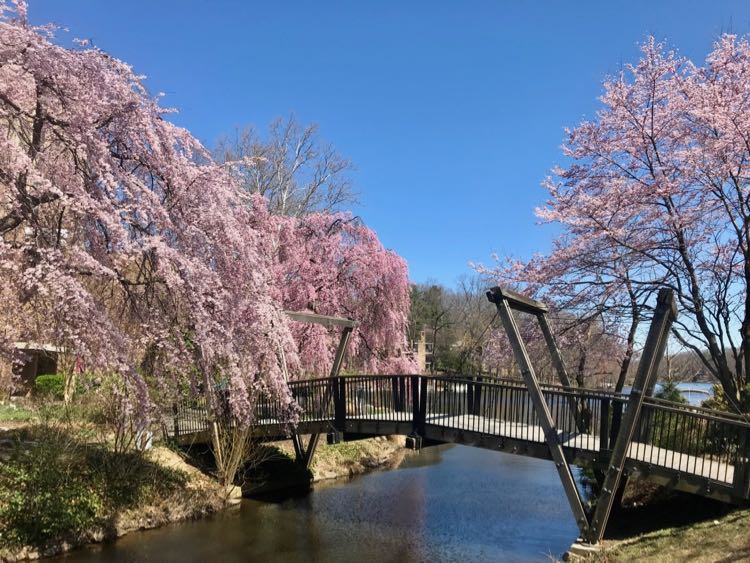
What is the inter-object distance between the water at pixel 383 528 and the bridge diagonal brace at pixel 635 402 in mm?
1770

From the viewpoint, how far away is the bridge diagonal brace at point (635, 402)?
7953mm

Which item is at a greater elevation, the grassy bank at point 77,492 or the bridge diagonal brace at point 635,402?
the bridge diagonal brace at point 635,402

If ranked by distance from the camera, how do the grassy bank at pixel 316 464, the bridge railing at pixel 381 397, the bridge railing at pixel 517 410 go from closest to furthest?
the bridge railing at pixel 517 410
the bridge railing at pixel 381 397
the grassy bank at pixel 316 464

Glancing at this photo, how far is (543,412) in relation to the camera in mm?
8938

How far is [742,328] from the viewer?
10.3 metres

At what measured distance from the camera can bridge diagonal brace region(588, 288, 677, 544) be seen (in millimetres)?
7953

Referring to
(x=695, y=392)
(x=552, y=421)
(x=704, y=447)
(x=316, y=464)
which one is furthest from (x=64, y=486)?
(x=695, y=392)

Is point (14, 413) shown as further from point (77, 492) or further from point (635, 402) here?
point (635, 402)

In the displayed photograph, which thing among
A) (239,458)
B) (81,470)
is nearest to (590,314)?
(239,458)

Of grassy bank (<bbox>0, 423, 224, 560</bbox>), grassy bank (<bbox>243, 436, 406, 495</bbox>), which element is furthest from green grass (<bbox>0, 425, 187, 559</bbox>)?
grassy bank (<bbox>243, 436, 406, 495</bbox>)

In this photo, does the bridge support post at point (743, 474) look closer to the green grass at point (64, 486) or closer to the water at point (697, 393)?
the water at point (697, 393)

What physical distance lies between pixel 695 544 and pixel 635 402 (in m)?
1.86

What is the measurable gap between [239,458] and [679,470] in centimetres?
871

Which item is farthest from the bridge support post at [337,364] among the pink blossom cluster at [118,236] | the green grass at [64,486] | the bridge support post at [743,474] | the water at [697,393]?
the bridge support post at [743,474]
